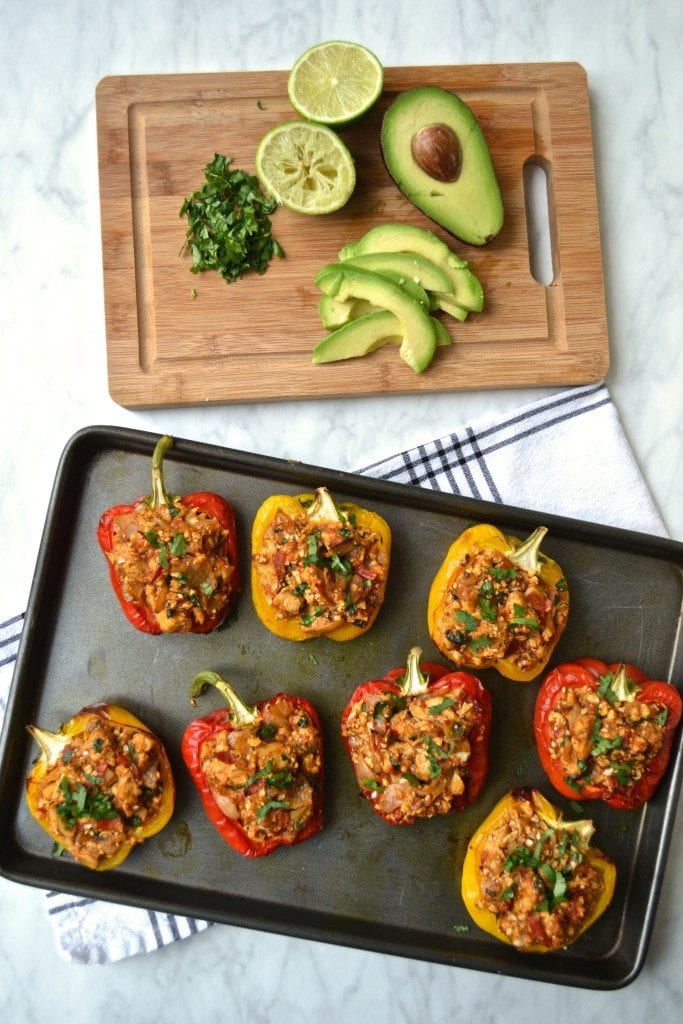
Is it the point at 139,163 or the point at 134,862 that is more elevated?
the point at 139,163

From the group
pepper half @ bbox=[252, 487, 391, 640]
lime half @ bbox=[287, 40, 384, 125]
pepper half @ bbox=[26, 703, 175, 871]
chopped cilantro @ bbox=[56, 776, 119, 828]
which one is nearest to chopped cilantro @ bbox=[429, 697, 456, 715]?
pepper half @ bbox=[252, 487, 391, 640]

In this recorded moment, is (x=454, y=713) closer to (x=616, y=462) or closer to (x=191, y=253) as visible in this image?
(x=616, y=462)

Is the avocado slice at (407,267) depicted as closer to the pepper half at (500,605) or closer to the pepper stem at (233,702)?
the pepper half at (500,605)

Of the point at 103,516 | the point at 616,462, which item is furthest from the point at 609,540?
the point at 103,516

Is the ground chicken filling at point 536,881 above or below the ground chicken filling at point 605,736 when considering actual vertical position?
below

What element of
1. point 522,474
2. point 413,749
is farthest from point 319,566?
point 522,474

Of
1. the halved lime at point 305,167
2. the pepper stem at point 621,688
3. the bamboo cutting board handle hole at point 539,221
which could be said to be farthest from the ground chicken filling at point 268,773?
the bamboo cutting board handle hole at point 539,221

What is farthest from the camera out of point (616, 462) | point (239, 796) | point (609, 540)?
point (616, 462)

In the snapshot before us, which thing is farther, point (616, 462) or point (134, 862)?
point (616, 462)

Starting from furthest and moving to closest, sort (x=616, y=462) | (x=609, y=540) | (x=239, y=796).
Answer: (x=616, y=462) → (x=609, y=540) → (x=239, y=796)
